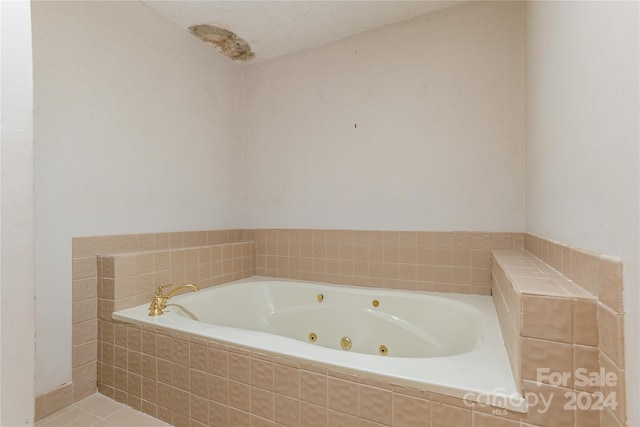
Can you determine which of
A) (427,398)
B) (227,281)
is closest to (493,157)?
(427,398)

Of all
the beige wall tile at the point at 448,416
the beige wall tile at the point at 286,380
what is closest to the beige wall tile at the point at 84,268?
the beige wall tile at the point at 286,380

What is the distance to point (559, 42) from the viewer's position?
107 cm

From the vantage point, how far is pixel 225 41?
2.29m

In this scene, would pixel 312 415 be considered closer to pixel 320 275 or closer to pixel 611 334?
pixel 611 334

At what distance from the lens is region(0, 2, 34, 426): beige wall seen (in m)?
0.45

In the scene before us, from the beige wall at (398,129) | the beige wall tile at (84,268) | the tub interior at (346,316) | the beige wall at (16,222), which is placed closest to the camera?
the beige wall at (16,222)

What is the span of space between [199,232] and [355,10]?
179cm

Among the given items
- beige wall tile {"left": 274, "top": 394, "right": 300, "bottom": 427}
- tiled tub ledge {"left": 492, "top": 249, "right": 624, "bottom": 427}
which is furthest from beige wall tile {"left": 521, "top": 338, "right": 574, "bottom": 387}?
beige wall tile {"left": 274, "top": 394, "right": 300, "bottom": 427}

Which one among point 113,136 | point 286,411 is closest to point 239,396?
point 286,411

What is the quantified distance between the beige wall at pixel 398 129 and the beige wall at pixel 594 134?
1.68 ft

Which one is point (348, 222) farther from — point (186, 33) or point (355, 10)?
point (186, 33)

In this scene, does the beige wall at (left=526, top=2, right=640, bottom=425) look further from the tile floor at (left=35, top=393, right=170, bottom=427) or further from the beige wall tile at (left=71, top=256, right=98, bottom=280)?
the beige wall tile at (left=71, top=256, right=98, bottom=280)

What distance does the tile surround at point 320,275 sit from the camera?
896 mm

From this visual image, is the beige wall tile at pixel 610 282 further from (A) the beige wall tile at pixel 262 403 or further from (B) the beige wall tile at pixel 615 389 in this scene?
(A) the beige wall tile at pixel 262 403
